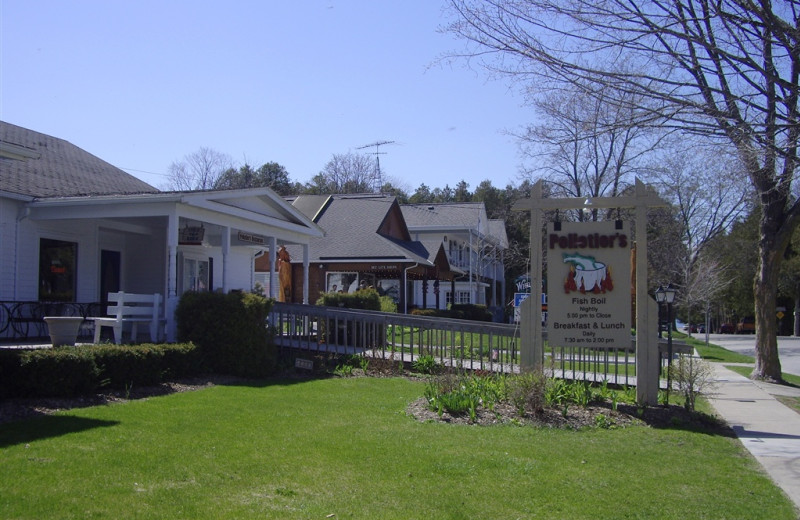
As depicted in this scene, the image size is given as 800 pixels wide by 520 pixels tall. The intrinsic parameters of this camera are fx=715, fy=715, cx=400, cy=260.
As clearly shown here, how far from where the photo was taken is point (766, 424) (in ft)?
33.0

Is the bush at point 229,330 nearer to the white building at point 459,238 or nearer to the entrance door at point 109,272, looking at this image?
the entrance door at point 109,272

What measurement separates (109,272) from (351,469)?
13722 millimetres

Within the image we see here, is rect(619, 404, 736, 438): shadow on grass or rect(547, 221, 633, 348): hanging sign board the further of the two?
rect(547, 221, 633, 348): hanging sign board

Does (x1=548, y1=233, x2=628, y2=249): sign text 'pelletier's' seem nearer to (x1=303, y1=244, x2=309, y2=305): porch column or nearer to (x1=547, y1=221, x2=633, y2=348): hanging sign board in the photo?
(x1=547, y1=221, x2=633, y2=348): hanging sign board

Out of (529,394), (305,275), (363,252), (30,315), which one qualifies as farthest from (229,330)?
(363,252)

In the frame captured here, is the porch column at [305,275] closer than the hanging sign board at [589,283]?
No

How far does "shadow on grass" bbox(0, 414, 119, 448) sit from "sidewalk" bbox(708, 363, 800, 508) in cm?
689

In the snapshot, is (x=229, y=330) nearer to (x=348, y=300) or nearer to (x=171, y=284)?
(x=171, y=284)

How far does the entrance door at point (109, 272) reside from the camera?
17.9 meters

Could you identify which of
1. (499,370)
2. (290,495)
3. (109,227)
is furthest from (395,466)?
(109,227)

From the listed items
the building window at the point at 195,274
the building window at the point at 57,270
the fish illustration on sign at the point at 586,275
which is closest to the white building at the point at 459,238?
the building window at the point at 195,274

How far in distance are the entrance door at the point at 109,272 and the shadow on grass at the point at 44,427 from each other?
10303mm

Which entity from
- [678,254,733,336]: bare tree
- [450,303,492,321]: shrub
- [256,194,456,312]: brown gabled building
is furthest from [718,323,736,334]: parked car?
[256,194,456,312]: brown gabled building

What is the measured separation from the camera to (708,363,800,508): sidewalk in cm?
720
